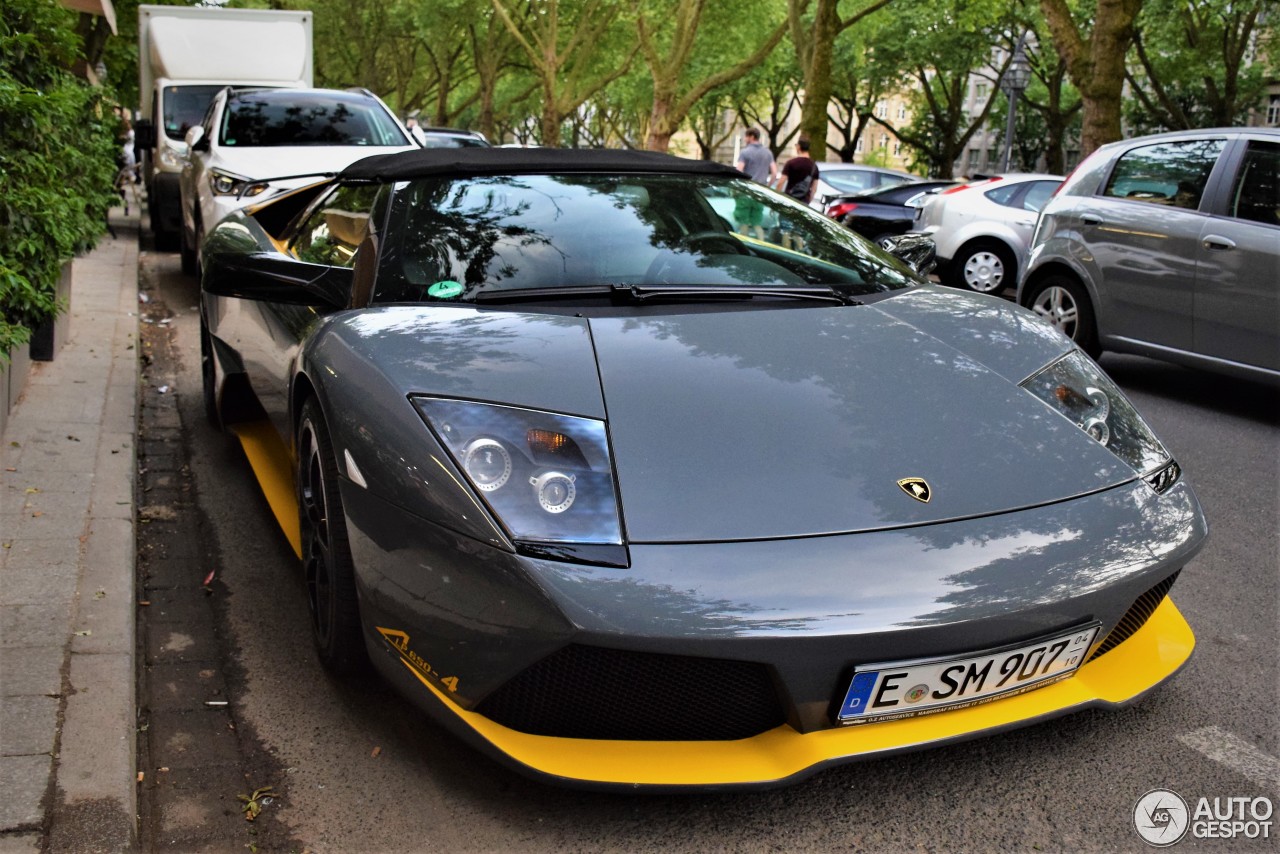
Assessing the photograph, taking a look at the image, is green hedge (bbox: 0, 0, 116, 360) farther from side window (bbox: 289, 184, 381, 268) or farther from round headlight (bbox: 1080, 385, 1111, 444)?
round headlight (bbox: 1080, 385, 1111, 444)

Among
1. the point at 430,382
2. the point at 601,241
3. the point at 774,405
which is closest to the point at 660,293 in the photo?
the point at 601,241

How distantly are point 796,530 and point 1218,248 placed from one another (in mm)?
5277

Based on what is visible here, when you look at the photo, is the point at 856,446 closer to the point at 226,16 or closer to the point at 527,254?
the point at 527,254

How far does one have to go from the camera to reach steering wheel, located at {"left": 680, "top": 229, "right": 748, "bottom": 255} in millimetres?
3553

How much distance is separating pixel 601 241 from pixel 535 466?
111cm

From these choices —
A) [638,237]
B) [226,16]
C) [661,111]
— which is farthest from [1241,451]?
[661,111]

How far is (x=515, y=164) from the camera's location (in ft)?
12.5

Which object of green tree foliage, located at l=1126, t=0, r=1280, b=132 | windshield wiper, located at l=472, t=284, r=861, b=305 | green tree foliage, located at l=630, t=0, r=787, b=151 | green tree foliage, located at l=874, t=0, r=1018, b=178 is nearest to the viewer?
windshield wiper, located at l=472, t=284, r=861, b=305

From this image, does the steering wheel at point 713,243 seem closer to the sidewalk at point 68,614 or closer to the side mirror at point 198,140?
the sidewalk at point 68,614

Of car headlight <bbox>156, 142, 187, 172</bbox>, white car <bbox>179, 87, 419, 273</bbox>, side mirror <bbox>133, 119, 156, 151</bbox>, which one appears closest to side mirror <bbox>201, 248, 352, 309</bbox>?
white car <bbox>179, 87, 419, 273</bbox>

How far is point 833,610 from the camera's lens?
7.45 ft

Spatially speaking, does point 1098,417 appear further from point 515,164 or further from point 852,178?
point 852,178

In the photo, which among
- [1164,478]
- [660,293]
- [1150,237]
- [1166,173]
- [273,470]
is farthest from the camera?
[1166,173]

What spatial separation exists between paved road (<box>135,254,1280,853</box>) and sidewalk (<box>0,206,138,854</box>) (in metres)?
0.18
